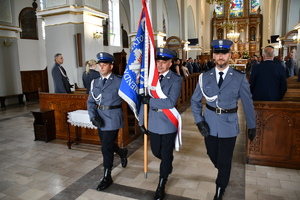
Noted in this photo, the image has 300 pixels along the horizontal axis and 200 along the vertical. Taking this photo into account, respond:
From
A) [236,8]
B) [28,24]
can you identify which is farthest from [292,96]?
[236,8]

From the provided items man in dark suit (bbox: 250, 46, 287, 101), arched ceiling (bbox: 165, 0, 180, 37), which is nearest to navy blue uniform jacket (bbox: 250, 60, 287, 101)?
man in dark suit (bbox: 250, 46, 287, 101)

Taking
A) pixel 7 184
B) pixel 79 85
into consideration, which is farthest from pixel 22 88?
pixel 7 184

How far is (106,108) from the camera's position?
309 cm

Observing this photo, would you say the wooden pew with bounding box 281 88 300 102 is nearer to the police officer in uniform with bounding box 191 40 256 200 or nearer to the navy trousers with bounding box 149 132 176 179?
the police officer in uniform with bounding box 191 40 256 200

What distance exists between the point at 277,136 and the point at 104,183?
8.63 feet

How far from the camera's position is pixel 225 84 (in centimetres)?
247

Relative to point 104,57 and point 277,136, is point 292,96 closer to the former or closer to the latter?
point 277,136

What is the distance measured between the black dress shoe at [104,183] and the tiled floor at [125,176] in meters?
0.06

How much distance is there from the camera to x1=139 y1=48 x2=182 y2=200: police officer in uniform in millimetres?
2707

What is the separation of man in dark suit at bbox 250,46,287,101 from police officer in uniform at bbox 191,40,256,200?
1.60m

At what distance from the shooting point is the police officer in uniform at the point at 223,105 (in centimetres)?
246

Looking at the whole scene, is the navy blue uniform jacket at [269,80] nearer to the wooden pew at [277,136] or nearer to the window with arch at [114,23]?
Answer: the wooden pew at [277,136]

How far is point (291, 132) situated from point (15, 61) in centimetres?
1080

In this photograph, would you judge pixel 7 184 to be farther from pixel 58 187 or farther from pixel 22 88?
pixel 22 88
